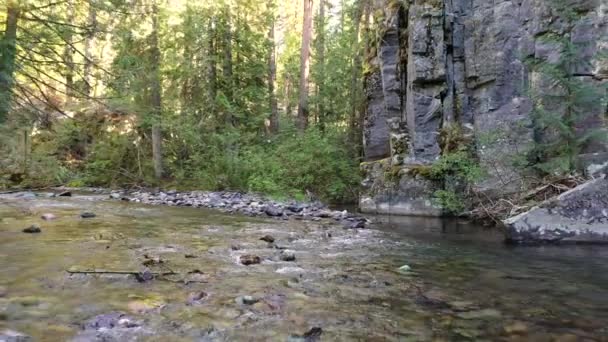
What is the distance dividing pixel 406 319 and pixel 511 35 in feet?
36.5

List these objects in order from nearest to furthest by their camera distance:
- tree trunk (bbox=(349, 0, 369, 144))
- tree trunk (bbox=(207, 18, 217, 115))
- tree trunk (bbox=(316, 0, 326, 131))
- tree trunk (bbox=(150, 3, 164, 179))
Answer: tree trunk (bbox=(150, 3, 164, 179)), tree trunk (bbox=(207, 18, 217, 115)), tree trunk (bbox=(349, 0, 369, 144)), tree trunk (bbox=(316, 0, 326, 131))

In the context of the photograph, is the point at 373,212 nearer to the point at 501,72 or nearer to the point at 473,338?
the point at 501,72

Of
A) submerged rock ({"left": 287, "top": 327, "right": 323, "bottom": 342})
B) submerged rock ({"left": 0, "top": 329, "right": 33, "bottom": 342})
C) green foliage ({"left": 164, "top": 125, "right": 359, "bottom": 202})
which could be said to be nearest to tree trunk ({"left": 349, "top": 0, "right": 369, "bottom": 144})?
green foliage ({"left": 164, "top": 125, "right": 359, "bottom": 202})

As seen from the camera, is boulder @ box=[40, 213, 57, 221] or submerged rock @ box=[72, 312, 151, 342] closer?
submerged rock @ box=[72, 312, 151, 342]

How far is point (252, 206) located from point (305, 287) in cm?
792

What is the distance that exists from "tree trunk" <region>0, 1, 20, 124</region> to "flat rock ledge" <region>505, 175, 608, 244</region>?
7.63 m

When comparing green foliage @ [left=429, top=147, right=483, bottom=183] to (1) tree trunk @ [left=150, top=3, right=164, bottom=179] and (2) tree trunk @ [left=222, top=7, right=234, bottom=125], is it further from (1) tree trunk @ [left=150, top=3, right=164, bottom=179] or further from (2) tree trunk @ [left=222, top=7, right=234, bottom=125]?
(1) tree trunk @ [left=150, top=3, right=164, bottom=179]

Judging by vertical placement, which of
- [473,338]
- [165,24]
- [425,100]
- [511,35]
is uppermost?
[165,24]

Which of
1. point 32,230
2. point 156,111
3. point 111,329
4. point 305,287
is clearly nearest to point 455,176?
point 305,287

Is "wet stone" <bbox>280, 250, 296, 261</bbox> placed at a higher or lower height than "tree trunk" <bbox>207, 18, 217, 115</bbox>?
lower

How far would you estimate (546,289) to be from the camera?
4273 millimetres

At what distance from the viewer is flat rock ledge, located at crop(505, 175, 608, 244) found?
7.42 meters

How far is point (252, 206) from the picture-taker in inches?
472

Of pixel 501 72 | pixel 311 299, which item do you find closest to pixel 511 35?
pixel 501 72
